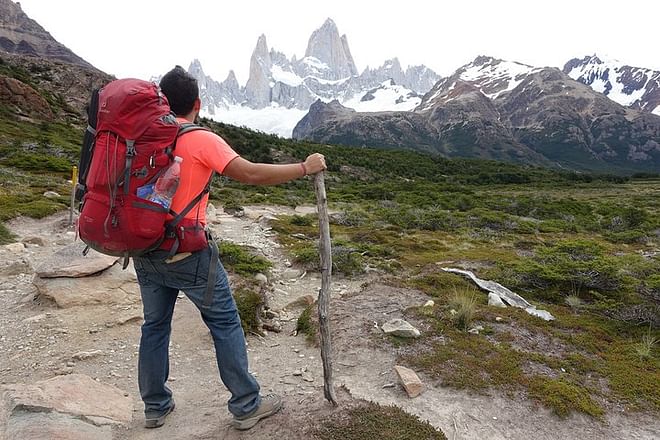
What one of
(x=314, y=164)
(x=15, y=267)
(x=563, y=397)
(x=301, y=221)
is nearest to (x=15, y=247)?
(x=15, y=267)

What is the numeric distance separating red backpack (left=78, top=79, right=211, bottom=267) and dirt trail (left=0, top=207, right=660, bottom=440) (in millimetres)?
1982

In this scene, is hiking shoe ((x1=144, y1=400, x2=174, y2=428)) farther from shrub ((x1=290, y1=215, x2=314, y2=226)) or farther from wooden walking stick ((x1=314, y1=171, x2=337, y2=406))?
shrub ((x1=290, y1=215, x2=314, y2=226))

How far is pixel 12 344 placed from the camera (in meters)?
5.46

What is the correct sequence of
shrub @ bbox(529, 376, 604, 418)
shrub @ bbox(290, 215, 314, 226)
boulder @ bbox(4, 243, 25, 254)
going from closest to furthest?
shrub @ bbox(529, 376, 604, 418)
boulder @ bbox(4, 243, 25, 254)
shrub @ bbox(290, 215, 314, 226)

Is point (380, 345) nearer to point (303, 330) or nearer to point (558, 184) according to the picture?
point (303, 330)

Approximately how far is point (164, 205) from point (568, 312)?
7.66m

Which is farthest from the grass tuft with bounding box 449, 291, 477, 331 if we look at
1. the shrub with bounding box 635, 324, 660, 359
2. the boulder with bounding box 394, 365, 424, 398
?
the shrub with bounding box 635, 324, 660, 359

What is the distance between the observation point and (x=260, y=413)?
369cm

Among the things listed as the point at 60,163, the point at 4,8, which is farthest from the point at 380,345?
the point at 4,8

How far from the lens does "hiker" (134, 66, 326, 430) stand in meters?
3.07

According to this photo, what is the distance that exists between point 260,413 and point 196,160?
7.59 ft

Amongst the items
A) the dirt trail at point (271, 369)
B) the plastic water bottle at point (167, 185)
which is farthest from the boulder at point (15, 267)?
the plastic water bottle at point (167, 185)

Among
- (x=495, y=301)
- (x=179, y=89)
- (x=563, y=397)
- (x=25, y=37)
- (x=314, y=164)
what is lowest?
(x=495, y=301)

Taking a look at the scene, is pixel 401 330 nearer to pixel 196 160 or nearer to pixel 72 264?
pixel 196 160
